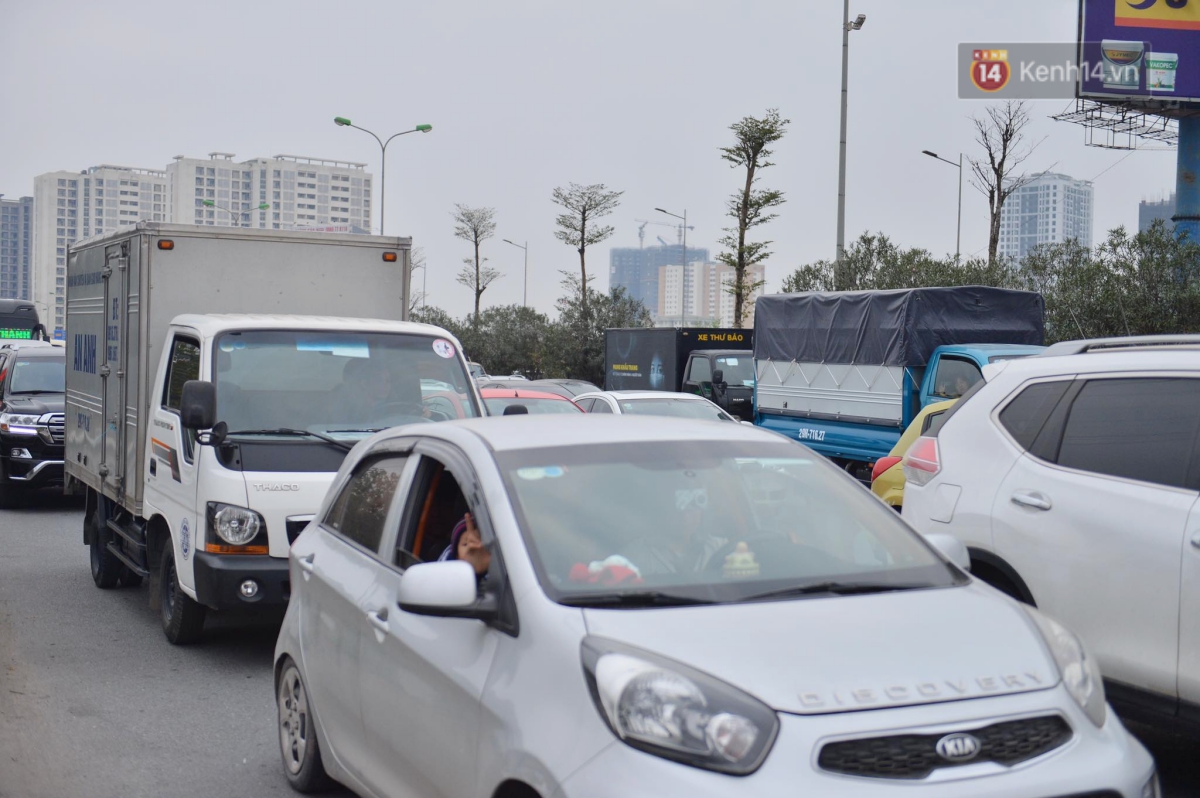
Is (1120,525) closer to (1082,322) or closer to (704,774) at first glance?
(704,774)

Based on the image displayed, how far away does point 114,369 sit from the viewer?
9438mm

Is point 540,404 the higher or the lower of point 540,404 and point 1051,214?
the lower

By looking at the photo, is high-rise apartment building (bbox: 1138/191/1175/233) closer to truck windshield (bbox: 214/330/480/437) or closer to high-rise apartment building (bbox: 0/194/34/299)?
high-rise apartment building (bbox: 0/194/34/299)

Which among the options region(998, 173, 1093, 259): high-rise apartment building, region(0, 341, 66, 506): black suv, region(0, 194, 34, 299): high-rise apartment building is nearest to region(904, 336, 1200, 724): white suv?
region(0, 341, 66, 506): black suv

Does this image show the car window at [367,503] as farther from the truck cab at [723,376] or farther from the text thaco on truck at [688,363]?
the truck cab at [723,376]

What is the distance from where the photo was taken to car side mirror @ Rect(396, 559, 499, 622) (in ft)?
11.2

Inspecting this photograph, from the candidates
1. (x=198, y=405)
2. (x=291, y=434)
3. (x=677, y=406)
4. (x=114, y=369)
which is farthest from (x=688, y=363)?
(x=198, y=405)

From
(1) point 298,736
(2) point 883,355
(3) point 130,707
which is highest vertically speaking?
(2) point 883,355

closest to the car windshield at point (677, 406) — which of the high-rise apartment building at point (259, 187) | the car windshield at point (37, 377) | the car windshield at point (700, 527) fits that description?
the car windshield at point (37, 377)

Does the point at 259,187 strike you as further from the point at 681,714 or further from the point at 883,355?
the point at 681,714

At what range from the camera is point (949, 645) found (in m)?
3.19

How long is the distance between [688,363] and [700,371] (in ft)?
2.41

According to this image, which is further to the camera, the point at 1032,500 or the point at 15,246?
the point at 15,246

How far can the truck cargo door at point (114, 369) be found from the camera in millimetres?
9211
